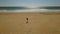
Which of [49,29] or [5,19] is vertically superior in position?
[5,19]

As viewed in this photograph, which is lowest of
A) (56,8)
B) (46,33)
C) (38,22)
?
(46,33)

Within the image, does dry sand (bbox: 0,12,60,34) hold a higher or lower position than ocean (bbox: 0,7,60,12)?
lower

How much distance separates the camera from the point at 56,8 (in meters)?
1.05

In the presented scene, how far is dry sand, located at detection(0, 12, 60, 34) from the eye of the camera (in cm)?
102

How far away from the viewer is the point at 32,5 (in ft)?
3.51

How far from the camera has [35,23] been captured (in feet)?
3.35

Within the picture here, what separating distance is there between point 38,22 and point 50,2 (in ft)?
0.94

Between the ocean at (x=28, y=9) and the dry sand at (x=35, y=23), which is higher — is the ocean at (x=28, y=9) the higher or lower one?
the higher one

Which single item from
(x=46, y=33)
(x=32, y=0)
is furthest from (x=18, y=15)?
(x=46, y=33)

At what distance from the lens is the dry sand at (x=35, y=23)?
3.35ft

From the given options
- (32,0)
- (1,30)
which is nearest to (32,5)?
(32,0)

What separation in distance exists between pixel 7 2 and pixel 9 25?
11.0 inches

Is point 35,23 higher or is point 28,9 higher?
point 28,9

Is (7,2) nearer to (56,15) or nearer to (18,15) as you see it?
(18,15)
